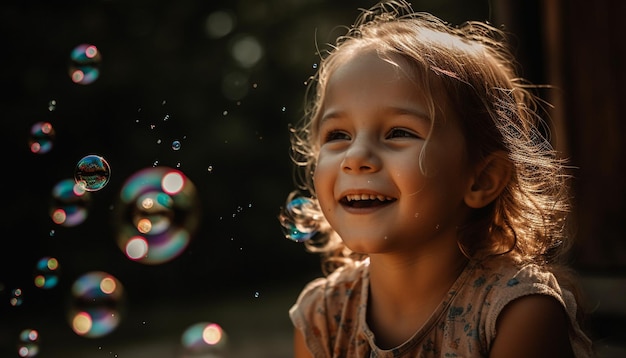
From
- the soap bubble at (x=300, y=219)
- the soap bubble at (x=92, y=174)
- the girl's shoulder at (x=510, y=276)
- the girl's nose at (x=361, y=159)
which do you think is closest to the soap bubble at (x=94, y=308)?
the soap bubble at (x=92, y=174)

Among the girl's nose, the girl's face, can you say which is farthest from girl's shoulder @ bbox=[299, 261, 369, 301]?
the girl's nose

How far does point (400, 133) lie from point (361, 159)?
0.12m

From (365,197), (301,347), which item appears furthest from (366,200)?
(301,347)

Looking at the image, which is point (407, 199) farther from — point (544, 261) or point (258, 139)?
point (258, 139)

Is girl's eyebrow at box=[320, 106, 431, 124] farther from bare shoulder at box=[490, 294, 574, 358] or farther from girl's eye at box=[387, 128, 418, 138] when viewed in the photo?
bare shoulder at box=[490, 294, 574, 358]

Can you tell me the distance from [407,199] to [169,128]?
12.2ft

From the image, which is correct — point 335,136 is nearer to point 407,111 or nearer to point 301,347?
point 407,111

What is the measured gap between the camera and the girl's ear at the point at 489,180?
1.82 meters

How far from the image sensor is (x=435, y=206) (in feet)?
5.70

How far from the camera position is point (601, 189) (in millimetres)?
2811

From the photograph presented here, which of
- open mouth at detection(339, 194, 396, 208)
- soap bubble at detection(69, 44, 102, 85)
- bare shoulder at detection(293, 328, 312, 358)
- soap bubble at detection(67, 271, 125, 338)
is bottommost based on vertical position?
bare shoulder at detection(293, 328, 312, 358)

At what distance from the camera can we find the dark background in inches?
112

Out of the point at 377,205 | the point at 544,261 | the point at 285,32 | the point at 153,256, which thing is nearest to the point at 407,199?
the point at 377,205

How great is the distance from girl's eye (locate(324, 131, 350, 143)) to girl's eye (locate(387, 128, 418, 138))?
0.12 meters
